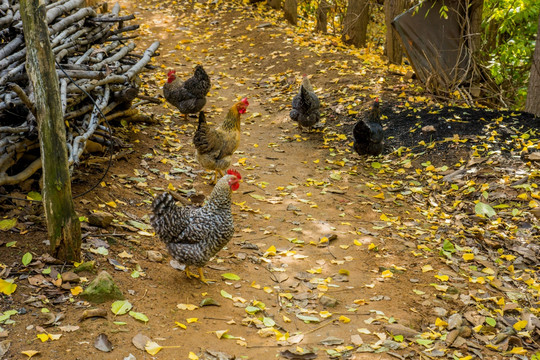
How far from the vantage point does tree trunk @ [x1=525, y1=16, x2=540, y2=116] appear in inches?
323

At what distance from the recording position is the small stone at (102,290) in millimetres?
3912

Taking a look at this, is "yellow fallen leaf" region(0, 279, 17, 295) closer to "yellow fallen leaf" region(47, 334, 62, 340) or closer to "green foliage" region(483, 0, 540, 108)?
"yellow fallen leaf" region(47, 334, 62, 340)

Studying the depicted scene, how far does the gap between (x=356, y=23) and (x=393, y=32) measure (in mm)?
1670

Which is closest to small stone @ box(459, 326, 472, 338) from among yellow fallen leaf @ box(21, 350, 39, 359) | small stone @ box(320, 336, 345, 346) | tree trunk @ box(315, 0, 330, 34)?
small stone @ box(320, 336, 345, 346)

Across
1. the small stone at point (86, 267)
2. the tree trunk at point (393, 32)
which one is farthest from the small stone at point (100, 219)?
the tree trunk at point (393, 32)

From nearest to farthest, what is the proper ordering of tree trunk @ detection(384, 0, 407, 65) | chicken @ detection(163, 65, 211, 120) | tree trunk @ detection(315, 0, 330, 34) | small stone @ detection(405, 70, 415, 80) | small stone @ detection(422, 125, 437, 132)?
small stone @ detection(422, 125, 437, 132)
chicken @ detection(163, 65, 211, 120)
small stone @ detection(405, 70, 415, 80)
tree trunk @ detection(384, 0, 407, 65)
tree trunk @ detection(315, 0, 330, 34)

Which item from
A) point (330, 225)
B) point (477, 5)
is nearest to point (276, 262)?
point (330, 225)

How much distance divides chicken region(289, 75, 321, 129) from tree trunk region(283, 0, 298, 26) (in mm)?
6969

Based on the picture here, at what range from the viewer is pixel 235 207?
6504 millimetres

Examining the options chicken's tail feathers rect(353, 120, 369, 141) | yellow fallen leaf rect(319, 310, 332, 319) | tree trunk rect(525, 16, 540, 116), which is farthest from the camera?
tree trunk rect(525, 16, 540, 116)

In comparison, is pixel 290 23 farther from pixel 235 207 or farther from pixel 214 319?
pixel 214 319

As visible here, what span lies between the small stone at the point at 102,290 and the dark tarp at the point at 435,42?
771 centimetres

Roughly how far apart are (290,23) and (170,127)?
7838 millimetres

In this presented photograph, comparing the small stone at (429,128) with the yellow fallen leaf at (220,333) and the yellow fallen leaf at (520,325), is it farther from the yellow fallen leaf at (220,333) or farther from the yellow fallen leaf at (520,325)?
the yellow fallen leaf at (220,333)
